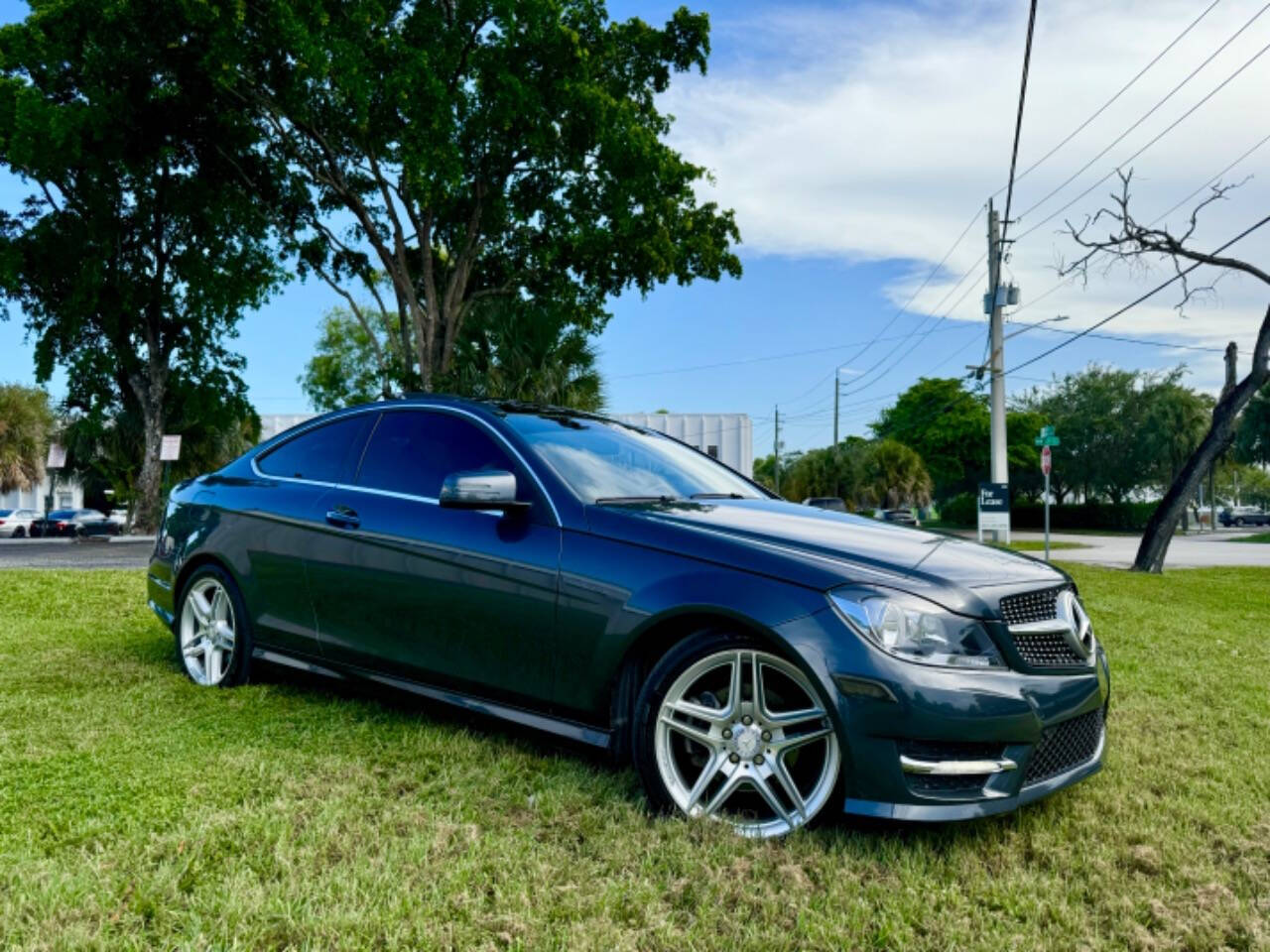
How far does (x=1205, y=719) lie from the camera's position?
509cm

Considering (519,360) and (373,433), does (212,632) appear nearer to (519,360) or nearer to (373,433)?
(373,433)

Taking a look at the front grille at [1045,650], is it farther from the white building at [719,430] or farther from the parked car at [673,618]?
the white building at [719,430]

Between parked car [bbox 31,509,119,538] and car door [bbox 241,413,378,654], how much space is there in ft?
115

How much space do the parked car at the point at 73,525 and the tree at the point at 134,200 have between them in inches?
250

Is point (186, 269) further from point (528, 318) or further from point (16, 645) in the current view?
point (16, 645)

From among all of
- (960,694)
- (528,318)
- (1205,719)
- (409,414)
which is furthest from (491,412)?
(528,318)

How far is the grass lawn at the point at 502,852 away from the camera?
2.56m

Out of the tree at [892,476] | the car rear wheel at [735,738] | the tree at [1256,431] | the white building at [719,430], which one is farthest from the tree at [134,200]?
the tree at [1256,431]

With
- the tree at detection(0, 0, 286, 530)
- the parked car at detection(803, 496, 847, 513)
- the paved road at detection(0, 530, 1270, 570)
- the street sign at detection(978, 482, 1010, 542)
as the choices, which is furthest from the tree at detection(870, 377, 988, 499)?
the parked car at detection(803, 496, 847, 513)

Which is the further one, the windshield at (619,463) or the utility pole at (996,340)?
the utility pole at (996,340)

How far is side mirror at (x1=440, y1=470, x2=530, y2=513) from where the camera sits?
12.3ft

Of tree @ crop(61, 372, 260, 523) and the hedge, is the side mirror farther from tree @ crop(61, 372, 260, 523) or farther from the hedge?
the hedge

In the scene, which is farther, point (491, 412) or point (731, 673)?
point (491, 412)

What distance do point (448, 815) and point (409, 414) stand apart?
196 centimetres
